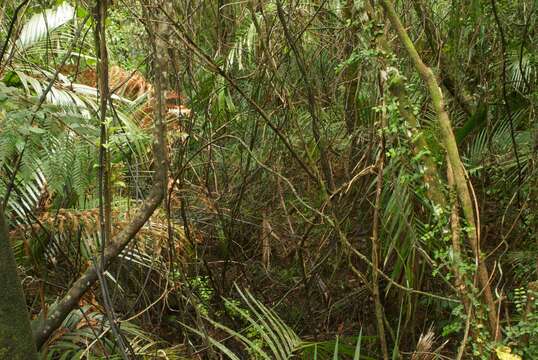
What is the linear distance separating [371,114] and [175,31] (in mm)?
1196

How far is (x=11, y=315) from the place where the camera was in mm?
1550

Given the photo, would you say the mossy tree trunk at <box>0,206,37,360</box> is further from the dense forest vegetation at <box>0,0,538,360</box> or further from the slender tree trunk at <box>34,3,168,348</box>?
the slender tree trunk at <box>34,3,168,348</box>

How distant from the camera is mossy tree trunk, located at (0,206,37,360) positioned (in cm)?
153

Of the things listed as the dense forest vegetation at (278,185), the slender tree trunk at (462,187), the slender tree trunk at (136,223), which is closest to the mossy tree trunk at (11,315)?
the dense forest vegetation at (278,185)

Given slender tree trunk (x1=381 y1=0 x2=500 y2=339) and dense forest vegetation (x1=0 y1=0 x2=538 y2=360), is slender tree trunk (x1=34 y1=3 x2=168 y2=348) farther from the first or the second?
slender tree trunk (x1=381 y1=0 x2=500 y2=339)

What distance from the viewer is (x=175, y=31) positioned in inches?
111

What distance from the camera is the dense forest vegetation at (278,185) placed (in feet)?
7.65

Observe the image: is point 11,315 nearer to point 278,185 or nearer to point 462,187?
point 462,187

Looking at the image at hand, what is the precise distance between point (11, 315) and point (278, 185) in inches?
90.0

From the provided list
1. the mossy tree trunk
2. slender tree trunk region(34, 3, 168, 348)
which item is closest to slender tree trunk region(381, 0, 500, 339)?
slender tree trunk region(34, 3, 168, 348)

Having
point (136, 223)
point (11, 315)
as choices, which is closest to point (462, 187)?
point (136, 223)

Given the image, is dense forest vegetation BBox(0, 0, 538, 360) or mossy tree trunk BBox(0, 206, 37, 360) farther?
dense forest vegetation BBox(0, 0, 538, 360)

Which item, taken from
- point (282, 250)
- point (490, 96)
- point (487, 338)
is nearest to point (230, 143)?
point (282, 250)

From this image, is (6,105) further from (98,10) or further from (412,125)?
(412,125)
